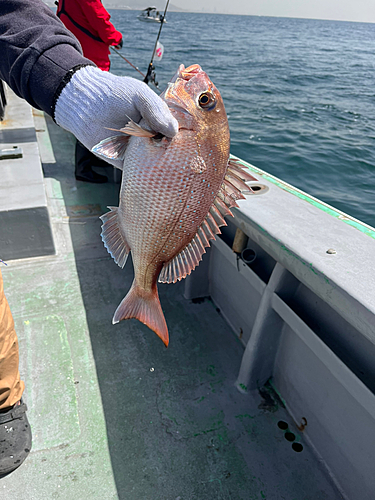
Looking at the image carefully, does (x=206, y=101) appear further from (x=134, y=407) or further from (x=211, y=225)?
(x=134, y=407)

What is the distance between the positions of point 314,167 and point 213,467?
21.7ft

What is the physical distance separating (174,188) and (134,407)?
153 cm

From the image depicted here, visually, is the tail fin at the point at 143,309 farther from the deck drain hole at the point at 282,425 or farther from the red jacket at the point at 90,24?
the red jacket at the point at 90,24

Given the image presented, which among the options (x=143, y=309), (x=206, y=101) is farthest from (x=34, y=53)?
(x=143, y=309)

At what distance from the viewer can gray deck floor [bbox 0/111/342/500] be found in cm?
176

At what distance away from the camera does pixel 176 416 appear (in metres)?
2.06

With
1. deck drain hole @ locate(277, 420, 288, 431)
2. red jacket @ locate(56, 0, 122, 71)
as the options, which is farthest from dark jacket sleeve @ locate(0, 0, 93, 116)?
red jacket @ locate(56, 0, 122, 71)

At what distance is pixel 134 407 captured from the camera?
208 centimetres

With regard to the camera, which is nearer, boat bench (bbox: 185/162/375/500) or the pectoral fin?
the pectoral fin

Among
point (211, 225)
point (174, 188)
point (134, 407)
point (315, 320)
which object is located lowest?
point (134, 407)

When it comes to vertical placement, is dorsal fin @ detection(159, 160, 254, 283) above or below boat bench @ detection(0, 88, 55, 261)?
above

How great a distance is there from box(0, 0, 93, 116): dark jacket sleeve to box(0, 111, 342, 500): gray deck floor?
1.62 metres

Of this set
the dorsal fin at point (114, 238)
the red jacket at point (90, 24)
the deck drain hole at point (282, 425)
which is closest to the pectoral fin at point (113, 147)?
the dorsal fin at point (114, 238)

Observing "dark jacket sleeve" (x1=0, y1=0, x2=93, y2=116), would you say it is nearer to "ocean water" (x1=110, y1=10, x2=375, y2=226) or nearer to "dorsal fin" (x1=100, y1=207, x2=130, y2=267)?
"dorsal fin" (x1=100, y1=207, x2=130, y2=267)
